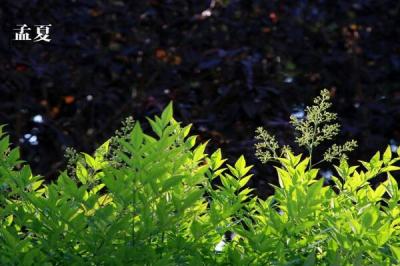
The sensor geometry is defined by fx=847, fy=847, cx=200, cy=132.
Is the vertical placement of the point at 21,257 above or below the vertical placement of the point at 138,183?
below

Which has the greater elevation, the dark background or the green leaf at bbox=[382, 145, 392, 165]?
the green leaf at bbox=[382, 145, 392, 165]

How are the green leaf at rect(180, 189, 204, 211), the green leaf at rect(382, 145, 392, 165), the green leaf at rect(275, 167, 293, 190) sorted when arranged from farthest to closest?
the green leaf at rect(382, 145, 392, 165) < the green leaf at rect(275, 167, 293, 190) < the green leaf at rect(180, 189, 204, 211)

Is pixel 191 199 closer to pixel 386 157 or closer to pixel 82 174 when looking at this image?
pixel 82 174

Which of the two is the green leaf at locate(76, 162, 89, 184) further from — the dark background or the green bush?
the dark background

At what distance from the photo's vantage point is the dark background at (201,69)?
428 centimetres

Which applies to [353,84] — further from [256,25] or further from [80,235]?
[80,235]

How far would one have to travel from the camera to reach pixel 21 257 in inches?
70.1

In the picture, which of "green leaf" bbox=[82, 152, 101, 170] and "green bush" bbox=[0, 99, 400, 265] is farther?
"green leaf" bbox=[82, 152, 101, 170]

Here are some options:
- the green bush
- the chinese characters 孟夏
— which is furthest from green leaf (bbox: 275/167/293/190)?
the chinese characters 孟夏

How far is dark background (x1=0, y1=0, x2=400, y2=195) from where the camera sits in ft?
14.0

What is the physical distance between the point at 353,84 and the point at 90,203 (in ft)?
10.5

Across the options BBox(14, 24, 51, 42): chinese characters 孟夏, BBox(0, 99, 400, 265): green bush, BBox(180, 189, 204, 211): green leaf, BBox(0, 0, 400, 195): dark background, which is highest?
BBox(180, 189, 204, 211): green leaf

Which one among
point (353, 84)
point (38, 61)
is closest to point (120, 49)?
point (38, 61)

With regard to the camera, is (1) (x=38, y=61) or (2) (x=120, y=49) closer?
(1) (x=38, y=61)
